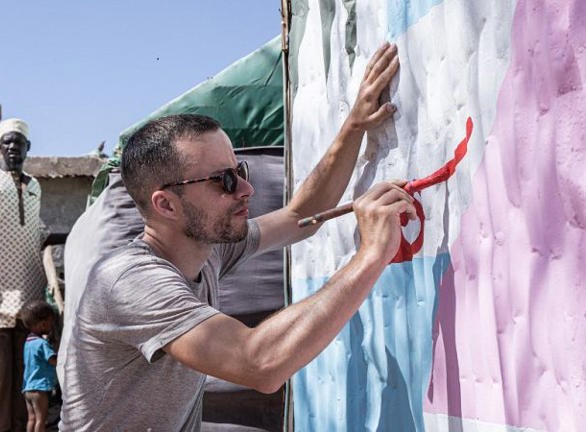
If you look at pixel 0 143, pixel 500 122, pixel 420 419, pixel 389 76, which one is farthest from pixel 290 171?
pixel 0 143

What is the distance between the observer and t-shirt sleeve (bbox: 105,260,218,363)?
1.97m

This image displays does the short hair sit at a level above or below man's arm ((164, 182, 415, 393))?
above

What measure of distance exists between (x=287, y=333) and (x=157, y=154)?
655 mm

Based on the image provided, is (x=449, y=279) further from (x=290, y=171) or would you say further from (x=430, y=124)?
(x=290, y=171)

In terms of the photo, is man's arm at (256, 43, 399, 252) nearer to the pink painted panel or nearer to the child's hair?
the pink painted panel

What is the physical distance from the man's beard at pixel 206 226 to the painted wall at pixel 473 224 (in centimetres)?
44

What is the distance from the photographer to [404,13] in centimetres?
232

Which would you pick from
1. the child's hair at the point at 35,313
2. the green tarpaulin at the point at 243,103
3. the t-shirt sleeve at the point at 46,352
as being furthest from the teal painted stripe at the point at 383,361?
the child's hair at the point at 35,313

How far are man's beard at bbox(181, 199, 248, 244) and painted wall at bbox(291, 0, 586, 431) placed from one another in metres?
0.44

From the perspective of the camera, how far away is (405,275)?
2.34 meters

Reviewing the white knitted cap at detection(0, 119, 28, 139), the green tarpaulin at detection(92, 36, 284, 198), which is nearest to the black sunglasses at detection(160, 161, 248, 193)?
the green tarpaulin at detection(92, 36, 284, 198)

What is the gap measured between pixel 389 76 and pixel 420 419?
2.81 ft

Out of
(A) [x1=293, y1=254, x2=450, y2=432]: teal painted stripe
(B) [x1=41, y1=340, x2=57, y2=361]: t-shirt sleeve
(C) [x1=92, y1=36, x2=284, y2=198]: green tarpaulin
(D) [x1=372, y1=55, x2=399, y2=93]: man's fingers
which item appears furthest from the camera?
(B) [x1=41, y1=340, x2=57, y2=361]: t-shirt sleeve

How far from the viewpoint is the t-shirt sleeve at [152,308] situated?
197 centimetres
